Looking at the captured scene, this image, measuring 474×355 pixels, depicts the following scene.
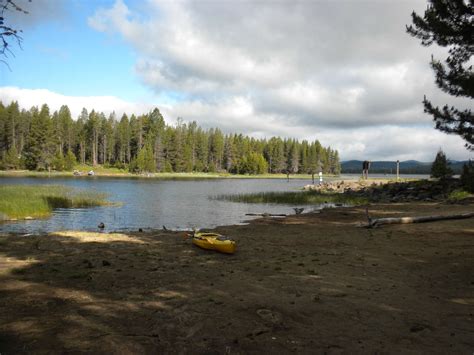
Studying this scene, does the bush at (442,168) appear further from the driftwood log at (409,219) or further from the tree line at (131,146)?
the tree line at (131,146)

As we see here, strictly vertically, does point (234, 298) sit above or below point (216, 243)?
below

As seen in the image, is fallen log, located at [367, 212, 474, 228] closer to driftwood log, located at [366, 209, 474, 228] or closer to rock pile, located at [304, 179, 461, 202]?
driftwood log, located at [366, 209, 474, 228]

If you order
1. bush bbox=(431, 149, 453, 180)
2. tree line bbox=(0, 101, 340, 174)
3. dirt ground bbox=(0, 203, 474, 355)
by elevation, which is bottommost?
dirt ground bbox=(0, 203, 474, 355)

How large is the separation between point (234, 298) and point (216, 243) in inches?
224

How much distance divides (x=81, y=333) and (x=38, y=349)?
677 millimetres

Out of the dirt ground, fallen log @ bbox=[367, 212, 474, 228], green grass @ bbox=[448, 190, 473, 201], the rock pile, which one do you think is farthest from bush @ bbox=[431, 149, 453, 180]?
the dirt ground

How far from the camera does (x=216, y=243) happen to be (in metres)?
13.4

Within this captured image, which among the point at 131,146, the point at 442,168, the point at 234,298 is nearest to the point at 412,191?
the point at 442,168

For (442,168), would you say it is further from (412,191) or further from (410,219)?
(410,219)

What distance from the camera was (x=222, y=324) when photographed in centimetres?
630

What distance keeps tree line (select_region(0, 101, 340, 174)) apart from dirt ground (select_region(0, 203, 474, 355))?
Result: 100497 millimetres

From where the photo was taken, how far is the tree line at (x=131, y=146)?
103m

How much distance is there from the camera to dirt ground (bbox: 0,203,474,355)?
18.4ft

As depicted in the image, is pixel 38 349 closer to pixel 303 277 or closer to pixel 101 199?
pixel 303 277
